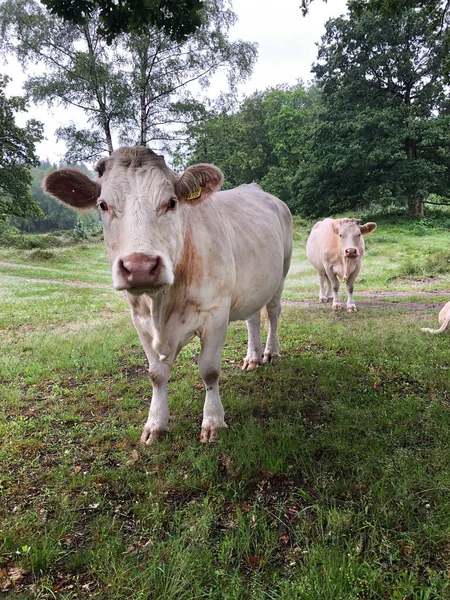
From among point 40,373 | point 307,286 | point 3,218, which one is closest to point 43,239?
point 3,218

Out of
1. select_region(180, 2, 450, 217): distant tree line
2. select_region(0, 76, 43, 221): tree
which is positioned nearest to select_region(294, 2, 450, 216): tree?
select_region(180, 2, 450, 217): distant tree line

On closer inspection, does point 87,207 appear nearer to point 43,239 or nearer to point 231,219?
point 231,219

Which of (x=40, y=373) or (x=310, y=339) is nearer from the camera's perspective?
(x=40, y=373)

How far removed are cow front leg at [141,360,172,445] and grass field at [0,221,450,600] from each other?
0.13 meters

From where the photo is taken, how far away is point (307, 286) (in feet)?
51.4

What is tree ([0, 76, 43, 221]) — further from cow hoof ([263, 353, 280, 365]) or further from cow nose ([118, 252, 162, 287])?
cow nose ([118, 252, 162, 287])

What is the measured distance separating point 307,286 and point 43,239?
2512 cm

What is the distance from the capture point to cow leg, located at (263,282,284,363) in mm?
5887

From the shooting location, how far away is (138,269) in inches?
100

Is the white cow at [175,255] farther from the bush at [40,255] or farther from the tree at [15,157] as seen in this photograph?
the tree at [15,157]

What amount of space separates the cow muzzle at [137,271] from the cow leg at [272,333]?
350 centimetres

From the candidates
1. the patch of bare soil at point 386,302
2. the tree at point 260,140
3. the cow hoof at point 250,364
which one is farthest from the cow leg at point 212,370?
the tree at point 260,140

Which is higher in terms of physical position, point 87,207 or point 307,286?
point 87,207

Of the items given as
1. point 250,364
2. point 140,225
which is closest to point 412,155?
point 250,364
